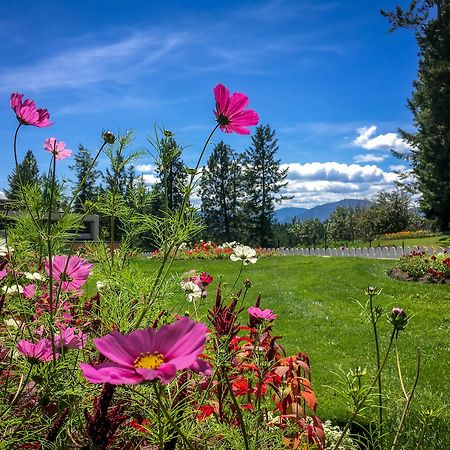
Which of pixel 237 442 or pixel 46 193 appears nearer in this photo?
pixel 237 442

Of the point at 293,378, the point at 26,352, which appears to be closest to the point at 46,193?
the point at 26,352

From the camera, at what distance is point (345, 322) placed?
7109 mm

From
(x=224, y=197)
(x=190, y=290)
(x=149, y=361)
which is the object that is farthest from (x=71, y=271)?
(x=224, y=197)

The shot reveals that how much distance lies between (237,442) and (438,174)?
81.2 ft

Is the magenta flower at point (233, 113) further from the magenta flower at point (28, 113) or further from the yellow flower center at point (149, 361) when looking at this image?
the yellow flower center at point (149, 361)

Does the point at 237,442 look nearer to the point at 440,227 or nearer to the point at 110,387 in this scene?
the point at 110,387

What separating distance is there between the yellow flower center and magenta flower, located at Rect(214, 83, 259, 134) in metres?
0.61

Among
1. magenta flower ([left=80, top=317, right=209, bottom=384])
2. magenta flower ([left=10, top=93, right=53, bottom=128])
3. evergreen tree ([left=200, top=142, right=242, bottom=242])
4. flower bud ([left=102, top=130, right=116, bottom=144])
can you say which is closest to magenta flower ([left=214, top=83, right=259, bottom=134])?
flower bud ([left=102, top=130, right=116, bottom=144])

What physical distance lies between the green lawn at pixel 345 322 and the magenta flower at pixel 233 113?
584 mm

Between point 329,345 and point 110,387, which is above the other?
point 110,387

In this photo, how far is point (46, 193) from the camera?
1.34 metres

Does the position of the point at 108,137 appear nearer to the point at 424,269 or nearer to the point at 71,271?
the point at 71,271

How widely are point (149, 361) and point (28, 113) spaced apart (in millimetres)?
841

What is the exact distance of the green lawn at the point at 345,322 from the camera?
15.3ft
